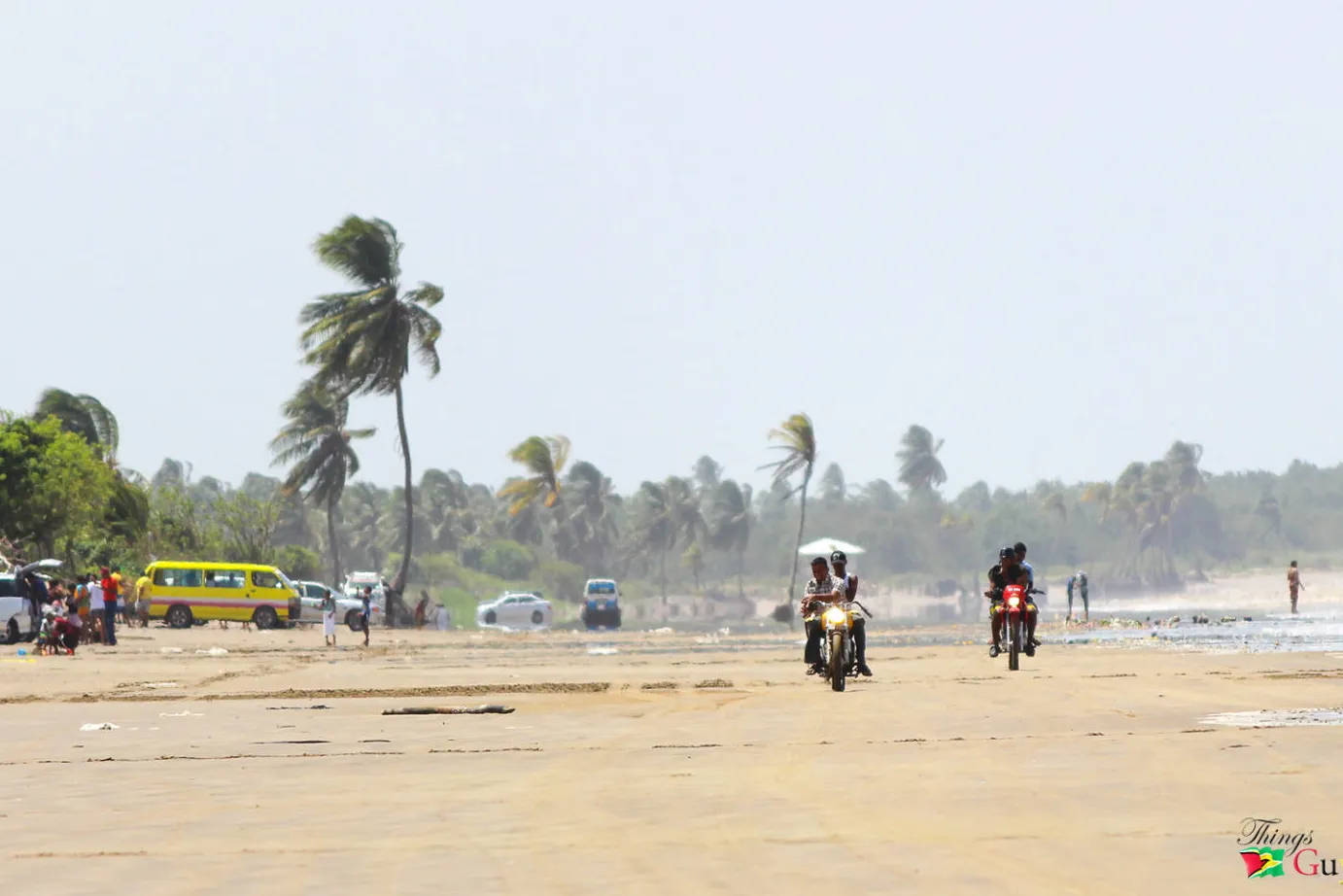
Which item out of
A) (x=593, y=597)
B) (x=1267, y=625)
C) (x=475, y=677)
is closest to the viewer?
(x=475, y=677)

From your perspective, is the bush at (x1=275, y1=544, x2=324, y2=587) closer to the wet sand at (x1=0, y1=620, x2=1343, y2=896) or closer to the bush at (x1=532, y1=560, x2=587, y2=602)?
the bush at (x1=532, y1=560, x2=587, y2=602)

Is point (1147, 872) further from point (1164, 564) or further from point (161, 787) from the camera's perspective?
point (1164, 564)

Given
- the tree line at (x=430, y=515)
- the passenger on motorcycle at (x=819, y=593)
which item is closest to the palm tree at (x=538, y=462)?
the tree line at (x=430, y=515)

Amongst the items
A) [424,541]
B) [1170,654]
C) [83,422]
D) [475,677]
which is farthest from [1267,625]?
[424,541]

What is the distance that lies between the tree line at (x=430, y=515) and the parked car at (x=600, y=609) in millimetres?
7481

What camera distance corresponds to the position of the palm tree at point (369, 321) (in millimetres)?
66438

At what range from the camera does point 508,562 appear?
14075cm

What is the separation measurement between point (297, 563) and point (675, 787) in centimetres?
8667

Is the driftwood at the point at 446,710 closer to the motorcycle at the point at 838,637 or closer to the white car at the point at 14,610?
the motorcycle at the point at 838,637

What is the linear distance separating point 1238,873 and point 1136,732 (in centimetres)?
629

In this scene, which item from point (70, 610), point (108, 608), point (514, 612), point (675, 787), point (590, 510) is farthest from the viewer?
point (590, 510)

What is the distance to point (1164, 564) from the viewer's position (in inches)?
7736

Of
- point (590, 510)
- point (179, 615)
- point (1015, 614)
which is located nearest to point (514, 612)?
point (179, 615)

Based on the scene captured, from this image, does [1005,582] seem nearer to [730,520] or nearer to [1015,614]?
[1015,614]
